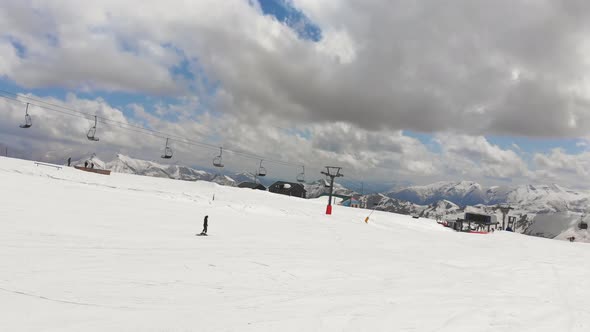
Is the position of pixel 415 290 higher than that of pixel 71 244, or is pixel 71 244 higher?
pixel 415 290

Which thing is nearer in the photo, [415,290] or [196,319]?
[196,319]

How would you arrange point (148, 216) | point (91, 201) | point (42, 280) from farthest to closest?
point (91, 201) → point (148, 216) → point (42, 280)

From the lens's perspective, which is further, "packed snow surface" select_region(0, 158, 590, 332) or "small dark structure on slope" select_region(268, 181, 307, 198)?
"small dark structure on slope" select_region(268, 181, 307, 198)

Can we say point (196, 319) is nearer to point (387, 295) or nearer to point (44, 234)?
point (387, 295)

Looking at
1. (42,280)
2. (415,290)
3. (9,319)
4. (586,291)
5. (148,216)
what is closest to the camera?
(9,319)

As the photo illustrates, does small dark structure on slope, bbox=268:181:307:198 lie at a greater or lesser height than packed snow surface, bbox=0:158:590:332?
greater

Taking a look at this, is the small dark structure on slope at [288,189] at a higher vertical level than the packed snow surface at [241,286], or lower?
higher

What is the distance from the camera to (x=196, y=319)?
18.9ft

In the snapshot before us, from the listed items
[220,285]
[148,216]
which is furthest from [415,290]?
[148,216]

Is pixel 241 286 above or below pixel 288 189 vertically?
below

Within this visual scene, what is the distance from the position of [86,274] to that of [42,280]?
915 mm

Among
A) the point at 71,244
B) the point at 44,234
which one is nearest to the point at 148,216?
the point at 44,234

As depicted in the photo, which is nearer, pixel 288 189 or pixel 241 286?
pixel 241 286

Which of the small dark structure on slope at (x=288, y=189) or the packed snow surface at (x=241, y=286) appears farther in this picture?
the small dark structure on slope at (x=288, y=189)
